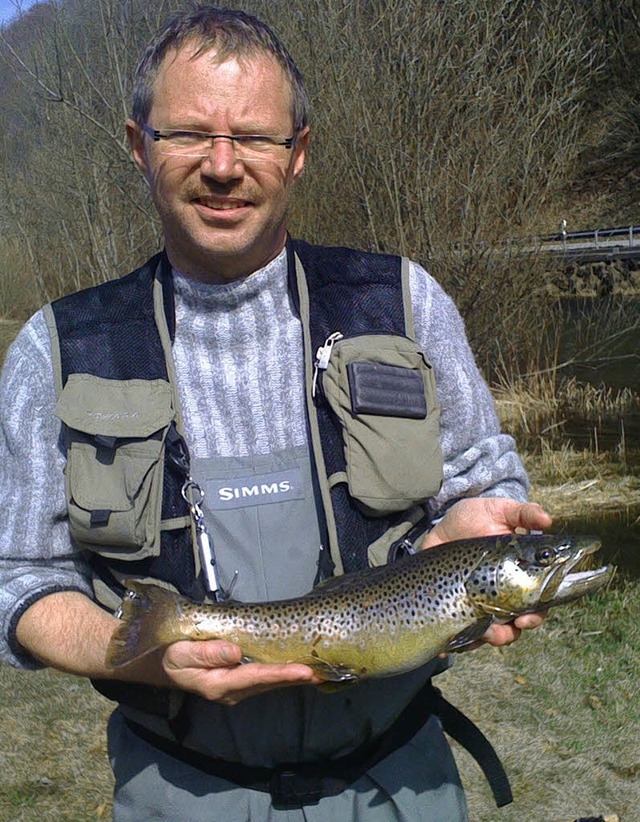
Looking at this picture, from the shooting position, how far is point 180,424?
2389mm

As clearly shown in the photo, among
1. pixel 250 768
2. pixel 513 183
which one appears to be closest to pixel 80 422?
pixel 250 768

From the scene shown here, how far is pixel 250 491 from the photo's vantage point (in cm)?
234

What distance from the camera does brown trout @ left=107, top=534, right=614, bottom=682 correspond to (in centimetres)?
228

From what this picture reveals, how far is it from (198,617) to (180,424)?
17.9 inches

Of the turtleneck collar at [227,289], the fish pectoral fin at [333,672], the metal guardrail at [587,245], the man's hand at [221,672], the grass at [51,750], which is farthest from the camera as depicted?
the metal guardrail at [587,245]

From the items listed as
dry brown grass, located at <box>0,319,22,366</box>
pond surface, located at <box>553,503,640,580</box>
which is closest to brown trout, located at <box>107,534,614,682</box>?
pond surface, located at <box>553,503,640,580</box>

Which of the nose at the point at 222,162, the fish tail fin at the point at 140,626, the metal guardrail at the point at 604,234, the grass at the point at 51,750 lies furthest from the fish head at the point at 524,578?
the metal guardrail at the point at 604,234

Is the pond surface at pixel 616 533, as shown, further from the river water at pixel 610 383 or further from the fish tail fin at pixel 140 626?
the fish tail fin at pixel 140 626

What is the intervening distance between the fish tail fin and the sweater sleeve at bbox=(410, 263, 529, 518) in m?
0.76

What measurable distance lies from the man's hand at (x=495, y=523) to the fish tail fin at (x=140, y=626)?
0.72 metres

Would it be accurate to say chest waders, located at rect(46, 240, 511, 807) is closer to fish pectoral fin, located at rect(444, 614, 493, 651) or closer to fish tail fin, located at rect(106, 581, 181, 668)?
fish tail fin, located at rect(106, 581, 181, 668)

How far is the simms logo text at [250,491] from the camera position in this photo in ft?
7.68

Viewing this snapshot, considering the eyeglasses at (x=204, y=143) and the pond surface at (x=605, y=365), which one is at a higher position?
the eyeglasses at (x=204, y=143)

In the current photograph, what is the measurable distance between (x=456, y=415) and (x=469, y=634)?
0.55m
